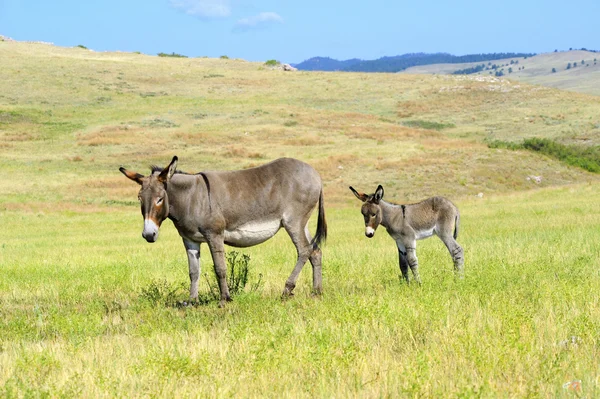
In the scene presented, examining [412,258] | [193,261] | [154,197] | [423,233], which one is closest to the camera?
[154,197]

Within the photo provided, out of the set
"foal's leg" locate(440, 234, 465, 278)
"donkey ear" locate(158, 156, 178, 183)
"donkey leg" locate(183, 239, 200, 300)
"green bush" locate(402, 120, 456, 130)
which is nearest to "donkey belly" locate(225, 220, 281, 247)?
"donkey leg" locate(183, 239, 200, 300)

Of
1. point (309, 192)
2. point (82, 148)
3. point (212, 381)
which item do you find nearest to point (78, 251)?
point (309, 192)

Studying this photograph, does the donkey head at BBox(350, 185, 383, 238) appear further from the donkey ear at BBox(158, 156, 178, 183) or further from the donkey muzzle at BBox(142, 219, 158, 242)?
the donkey muzzle at BBox(142, 219, 158, 242)

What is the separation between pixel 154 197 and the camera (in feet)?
33.7

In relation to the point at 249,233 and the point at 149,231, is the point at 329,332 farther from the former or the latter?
the point at 249,233

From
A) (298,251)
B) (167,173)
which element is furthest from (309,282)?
(167,173)

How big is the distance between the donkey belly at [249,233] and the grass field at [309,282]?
34.8 inches

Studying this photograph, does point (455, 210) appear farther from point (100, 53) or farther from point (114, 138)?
point (100, 53)

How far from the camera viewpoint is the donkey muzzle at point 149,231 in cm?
970

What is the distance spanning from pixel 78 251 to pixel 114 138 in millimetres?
42115

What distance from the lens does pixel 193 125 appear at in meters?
71.8

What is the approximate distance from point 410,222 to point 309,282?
230cm

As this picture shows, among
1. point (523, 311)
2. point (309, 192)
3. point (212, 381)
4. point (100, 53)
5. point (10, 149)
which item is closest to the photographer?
point (212, 381)

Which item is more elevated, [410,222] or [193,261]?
[410,222]
